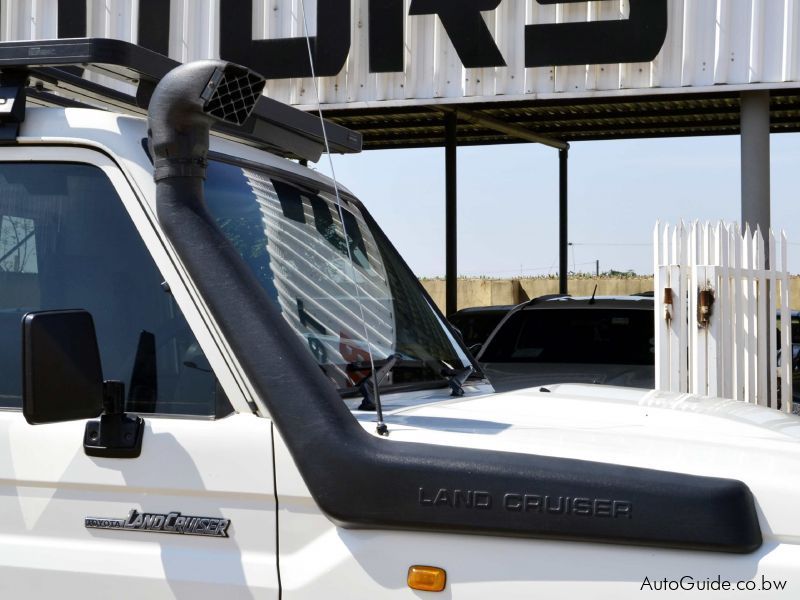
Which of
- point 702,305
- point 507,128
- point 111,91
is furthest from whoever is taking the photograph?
point 507,128

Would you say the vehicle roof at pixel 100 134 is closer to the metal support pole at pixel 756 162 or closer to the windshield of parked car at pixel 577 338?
the windshield of parked car at pixel 577 338

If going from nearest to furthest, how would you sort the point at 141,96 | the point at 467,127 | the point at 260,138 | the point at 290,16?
the point at 141,96 → the point at 260,138 → the point at 290,16 → the point at 467,127

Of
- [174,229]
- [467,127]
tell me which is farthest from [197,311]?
[467,127]

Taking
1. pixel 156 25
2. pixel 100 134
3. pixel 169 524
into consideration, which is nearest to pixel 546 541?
pixel 169 524

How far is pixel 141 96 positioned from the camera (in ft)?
10.2

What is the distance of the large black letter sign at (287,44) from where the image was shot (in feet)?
40.6

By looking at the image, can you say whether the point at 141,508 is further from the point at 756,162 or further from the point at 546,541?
the point at 756,162

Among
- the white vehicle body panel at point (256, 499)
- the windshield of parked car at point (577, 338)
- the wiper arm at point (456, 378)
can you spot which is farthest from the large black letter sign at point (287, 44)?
the white vehicle body panel at point (256, 499)

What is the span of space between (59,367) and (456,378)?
4.57 ft

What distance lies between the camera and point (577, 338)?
928 cm

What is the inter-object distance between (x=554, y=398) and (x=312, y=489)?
1120mm

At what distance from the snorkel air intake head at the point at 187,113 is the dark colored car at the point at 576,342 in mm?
6246

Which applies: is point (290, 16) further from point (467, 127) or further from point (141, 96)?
point (141, 96)

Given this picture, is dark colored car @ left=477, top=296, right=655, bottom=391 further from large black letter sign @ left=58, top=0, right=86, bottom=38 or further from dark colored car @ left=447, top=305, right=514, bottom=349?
large black letter sign @ left=58, top=0, right=86, bottom=38
